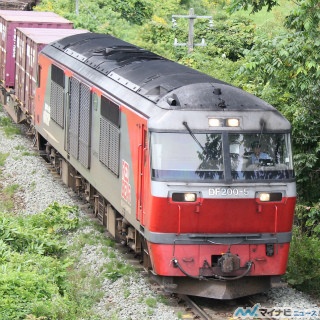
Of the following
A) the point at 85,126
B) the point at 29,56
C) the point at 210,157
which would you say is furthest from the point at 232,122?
the point at 29,56

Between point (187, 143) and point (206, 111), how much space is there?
0.49m

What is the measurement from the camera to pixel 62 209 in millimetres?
16391

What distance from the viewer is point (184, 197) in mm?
11914

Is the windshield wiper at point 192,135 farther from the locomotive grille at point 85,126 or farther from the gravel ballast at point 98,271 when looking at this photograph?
the locomotive grille at point 85,126

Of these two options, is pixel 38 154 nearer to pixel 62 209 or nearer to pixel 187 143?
pixel 62 209

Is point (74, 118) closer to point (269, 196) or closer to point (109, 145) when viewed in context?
point (109, 145)

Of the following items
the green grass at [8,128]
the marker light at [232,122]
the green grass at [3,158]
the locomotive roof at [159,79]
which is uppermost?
the locomotive roof at [159,79]

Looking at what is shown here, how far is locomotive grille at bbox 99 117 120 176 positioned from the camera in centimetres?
1404

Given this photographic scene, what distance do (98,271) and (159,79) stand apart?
9.84 ft

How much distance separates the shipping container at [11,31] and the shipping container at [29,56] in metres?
0.83

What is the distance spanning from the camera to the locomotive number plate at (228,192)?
11898mm

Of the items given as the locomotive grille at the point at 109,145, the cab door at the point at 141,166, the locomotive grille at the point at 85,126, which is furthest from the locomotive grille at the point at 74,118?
the cab door at the point at 141,166

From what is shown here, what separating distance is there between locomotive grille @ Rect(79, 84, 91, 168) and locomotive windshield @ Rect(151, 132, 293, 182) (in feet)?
13.3

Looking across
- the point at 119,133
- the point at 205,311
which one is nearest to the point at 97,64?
the point at 119,133
